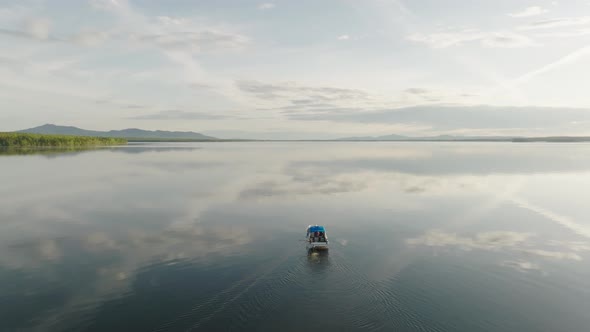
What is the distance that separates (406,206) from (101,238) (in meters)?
40.4

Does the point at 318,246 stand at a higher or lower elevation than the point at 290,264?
higher

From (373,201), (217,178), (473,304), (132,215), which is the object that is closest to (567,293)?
(473,304)

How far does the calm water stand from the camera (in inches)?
758

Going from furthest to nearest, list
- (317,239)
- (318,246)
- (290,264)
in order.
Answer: (317,239) → (318,246) → (290,264)

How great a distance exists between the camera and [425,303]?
68.9 feet

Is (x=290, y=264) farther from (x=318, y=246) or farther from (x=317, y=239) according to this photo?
(x=317, y=239)

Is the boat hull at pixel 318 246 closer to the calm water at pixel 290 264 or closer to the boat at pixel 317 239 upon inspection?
the boat at pixel 317 239

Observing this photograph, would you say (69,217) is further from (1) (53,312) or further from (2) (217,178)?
(2) (217,178)

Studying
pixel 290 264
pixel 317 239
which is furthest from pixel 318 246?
pixel 290 264

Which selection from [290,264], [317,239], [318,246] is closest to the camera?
[290,264]

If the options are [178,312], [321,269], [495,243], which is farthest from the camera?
[495,243]

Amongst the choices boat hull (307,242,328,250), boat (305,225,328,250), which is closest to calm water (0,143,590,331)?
boat hull (307,242,328,250)

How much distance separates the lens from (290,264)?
27.0m

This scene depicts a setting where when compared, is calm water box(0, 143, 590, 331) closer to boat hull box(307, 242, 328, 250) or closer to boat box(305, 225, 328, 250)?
boat hull box(307, 242, 328, 250)
